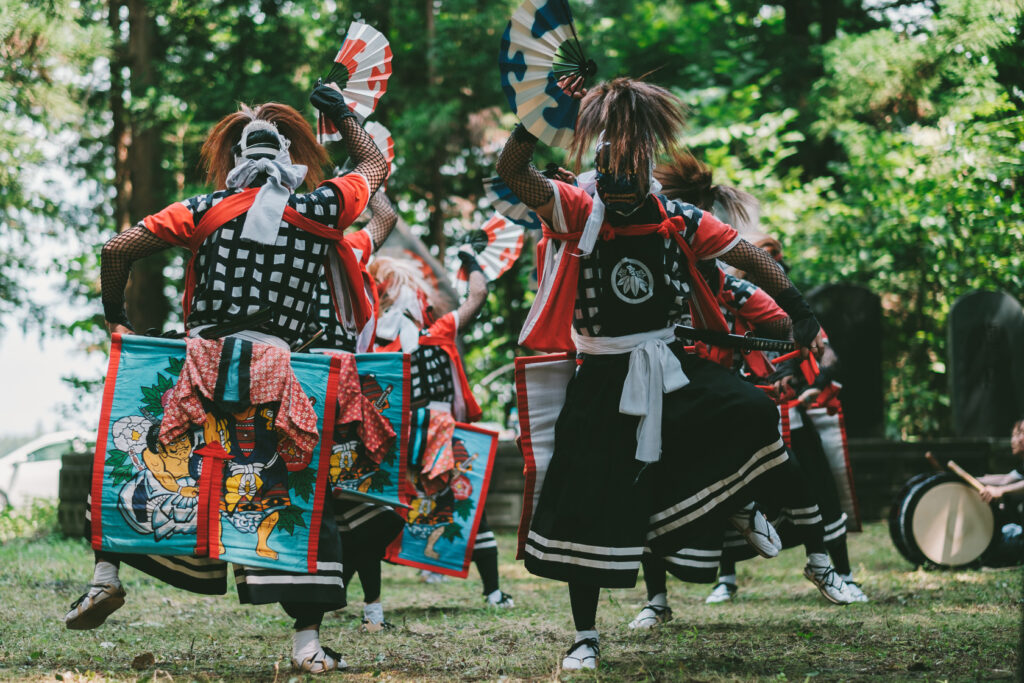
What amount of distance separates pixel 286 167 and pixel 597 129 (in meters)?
1.17

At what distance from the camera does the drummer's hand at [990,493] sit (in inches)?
233

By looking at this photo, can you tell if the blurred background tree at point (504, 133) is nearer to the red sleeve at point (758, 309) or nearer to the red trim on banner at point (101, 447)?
the red sleeve at point (758, 309)

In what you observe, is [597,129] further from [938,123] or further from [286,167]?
[938,123]

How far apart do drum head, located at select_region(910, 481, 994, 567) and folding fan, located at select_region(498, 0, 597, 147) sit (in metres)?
4.05

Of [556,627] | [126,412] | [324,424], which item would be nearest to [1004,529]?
[556,627]

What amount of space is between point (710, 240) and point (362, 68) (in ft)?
6.09

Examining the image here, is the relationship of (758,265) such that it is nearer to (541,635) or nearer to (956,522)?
(541,635)

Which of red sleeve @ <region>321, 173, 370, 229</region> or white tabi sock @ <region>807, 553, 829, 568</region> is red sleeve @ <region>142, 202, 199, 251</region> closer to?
red sleeve @ <region>321, 173, 370, 229</region>

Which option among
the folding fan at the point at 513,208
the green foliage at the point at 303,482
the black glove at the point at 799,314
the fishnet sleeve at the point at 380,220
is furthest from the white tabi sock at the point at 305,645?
the black glove at the point at 799,314

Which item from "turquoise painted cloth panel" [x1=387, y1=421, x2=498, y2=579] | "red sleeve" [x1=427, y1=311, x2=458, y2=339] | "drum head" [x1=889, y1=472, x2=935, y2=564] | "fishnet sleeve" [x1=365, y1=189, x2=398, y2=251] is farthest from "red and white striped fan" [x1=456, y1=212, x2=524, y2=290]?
"drum head" [x1=889, y1=472, x2=935, y2=564]

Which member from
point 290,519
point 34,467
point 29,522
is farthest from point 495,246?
point 34,467

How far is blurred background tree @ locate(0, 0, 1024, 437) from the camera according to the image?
30.8 ft

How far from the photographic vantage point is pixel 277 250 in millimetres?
3598

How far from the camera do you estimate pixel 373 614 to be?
193 inches
